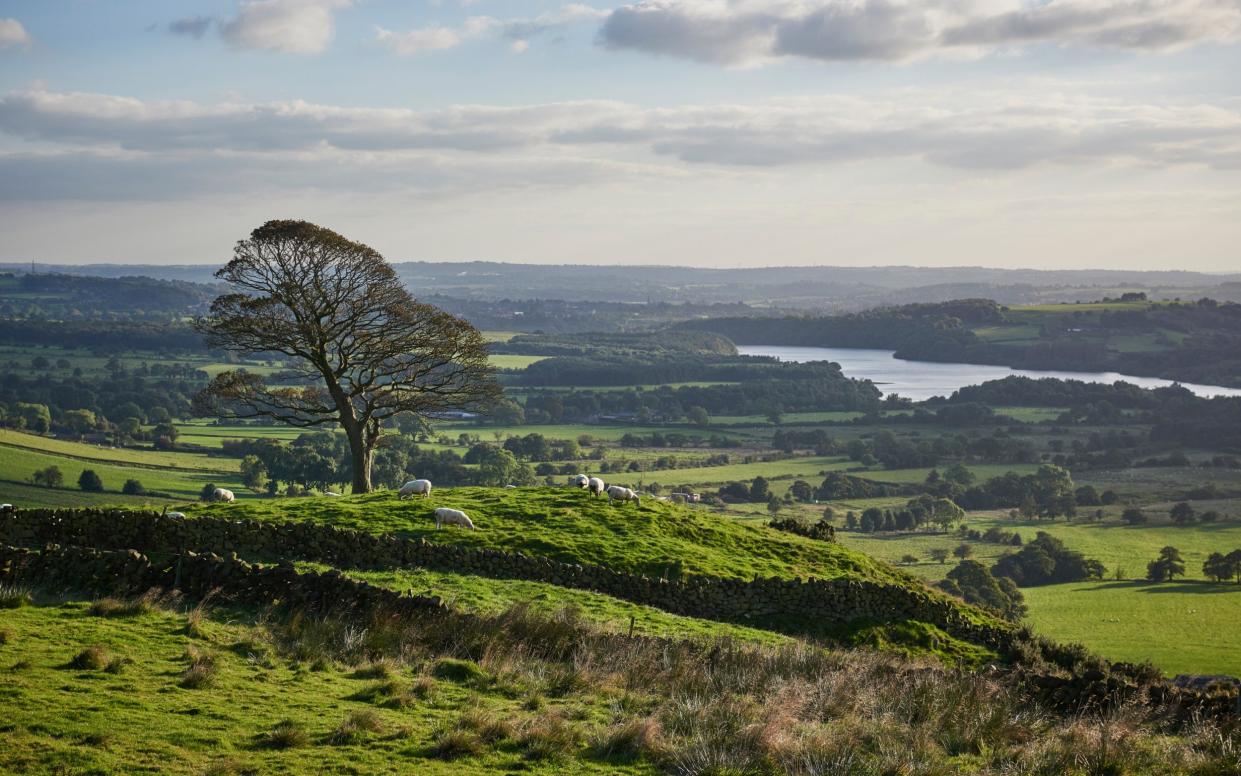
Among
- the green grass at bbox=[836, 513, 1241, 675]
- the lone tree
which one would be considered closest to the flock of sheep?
the lone tree

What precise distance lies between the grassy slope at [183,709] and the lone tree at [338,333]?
18009mm

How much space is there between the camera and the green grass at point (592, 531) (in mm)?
23969

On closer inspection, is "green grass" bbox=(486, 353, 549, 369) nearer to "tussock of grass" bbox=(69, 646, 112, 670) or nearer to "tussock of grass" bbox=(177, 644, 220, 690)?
"tussock of grass" bbox=(177, 644, 220, 690)

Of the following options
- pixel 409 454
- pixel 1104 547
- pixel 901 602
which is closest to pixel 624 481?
pixel 409 454

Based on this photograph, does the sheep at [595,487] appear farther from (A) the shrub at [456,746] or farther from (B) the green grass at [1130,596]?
(A) the shrub at [456,746]

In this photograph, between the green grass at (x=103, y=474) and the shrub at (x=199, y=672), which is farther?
the green grass at (x=103, y=474)

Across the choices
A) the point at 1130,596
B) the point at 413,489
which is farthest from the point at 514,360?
the point at 413,489

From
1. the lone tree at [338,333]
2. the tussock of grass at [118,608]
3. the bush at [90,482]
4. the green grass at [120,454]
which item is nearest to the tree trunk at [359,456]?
the lone tree at [338,333]

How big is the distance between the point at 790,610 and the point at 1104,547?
164 feet

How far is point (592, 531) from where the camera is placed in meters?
26.0

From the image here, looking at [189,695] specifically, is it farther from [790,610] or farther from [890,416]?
[890,416]

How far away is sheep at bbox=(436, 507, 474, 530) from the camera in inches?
958

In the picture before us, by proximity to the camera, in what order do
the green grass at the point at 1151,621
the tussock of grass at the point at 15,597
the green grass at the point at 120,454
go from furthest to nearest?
the green grass at the point at 120,454 < the green grass at the point at 1151,621 < the tussock of grass at the point at 15,597

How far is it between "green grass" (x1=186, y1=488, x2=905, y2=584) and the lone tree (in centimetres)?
531
